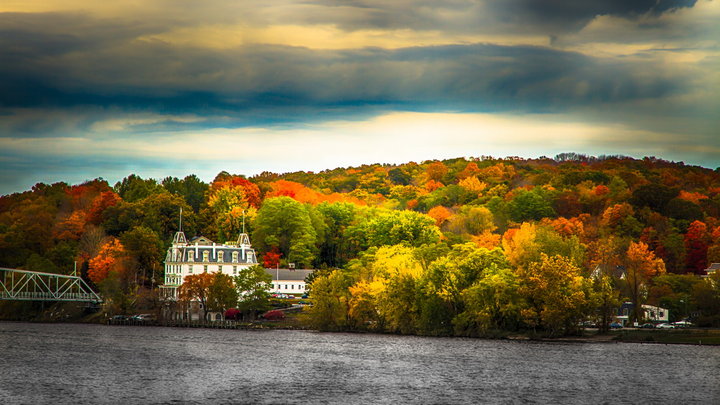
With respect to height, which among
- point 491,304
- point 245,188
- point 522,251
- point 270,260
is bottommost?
point 491,304

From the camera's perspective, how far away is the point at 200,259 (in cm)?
14775

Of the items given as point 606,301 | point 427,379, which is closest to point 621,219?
point 606,301

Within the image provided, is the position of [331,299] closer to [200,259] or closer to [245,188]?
[200,259]

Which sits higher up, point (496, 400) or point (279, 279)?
point (279, 279)

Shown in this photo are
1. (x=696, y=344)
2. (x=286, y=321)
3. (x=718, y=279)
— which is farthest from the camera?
(x=286, y=321)

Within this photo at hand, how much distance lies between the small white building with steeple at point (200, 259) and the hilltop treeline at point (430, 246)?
12.5ft

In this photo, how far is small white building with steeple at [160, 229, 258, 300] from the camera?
5733 inches

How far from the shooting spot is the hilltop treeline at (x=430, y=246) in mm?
102938

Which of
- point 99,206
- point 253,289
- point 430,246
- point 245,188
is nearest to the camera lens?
point 430,246

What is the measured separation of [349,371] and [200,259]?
254ft

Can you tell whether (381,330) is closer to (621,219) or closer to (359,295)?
(359,295)

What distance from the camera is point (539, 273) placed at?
99.1 meters

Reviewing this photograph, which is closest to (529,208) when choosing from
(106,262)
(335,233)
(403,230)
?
(403,230)

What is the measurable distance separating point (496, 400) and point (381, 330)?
5403 centimetres
